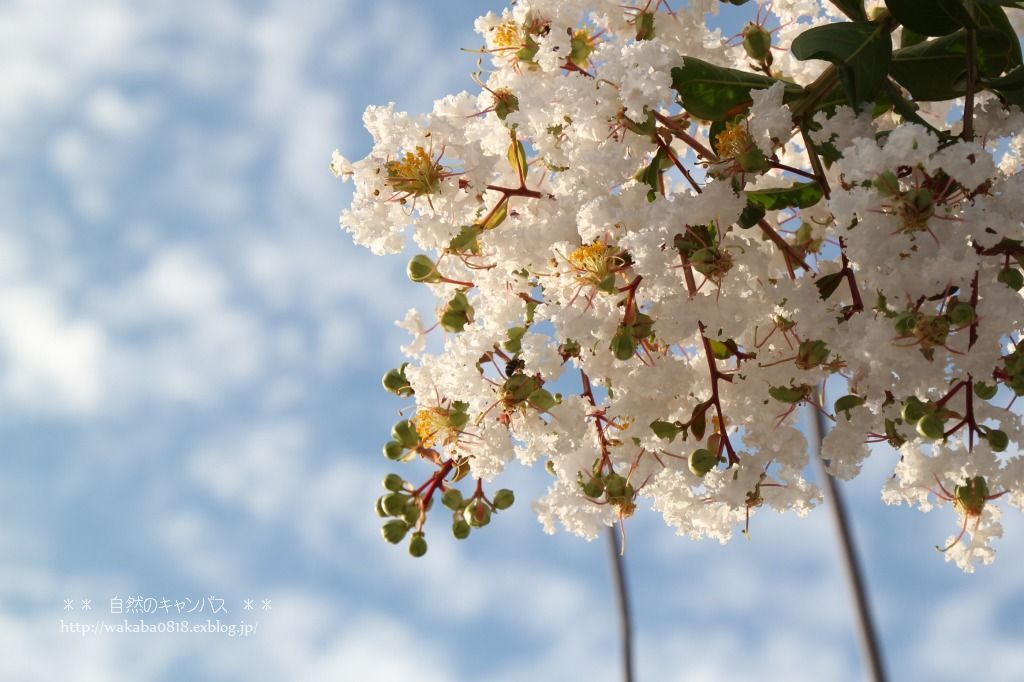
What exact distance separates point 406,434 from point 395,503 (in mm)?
85

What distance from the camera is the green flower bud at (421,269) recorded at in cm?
113

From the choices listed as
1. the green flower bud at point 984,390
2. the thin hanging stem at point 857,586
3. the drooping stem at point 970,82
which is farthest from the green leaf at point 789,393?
the thin hanging stem at point 857,586

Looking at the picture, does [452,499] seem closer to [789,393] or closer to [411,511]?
[411,511]

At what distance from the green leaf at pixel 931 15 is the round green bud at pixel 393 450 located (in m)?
0.69

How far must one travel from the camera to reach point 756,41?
1.15 m

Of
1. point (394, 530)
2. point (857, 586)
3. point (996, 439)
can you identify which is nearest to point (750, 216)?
point (996, 439)

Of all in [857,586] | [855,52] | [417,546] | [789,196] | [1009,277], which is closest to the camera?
[1009,277]

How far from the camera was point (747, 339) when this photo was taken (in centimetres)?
103

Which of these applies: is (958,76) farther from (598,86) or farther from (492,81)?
(492,81)

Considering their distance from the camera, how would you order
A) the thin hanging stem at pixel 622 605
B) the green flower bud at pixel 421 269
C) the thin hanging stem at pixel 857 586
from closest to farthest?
1. the green flower bud at pixel 421 269
2. the thin hanging stem at pixel 857 586
3. the thin hanging stem at pixel 622 605

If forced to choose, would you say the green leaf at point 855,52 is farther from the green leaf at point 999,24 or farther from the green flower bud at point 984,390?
the green flower bud at point 984,390

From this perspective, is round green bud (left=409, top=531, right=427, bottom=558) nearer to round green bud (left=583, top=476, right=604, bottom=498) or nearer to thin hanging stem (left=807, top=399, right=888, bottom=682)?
round green bud (left=583, top=476, right=604, bottom=498)

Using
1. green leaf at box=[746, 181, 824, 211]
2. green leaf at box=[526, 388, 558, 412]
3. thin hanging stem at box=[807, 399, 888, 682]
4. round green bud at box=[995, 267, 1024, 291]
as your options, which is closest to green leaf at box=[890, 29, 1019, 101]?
green leaf at box=[746, 181, 824, 211]

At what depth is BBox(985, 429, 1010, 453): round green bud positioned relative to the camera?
36.7 inches
